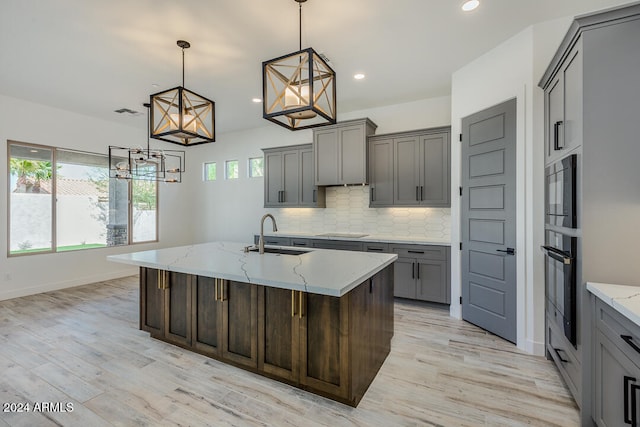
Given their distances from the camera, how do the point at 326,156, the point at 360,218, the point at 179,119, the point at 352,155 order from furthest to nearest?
the point at 360,218, the point at 326,156, the point at 352,155, the point at 179,119

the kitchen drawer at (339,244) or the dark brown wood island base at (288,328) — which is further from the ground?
the kitchen drawer at (339,244)

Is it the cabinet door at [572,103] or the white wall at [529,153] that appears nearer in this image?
the cabinet door at [572,103]

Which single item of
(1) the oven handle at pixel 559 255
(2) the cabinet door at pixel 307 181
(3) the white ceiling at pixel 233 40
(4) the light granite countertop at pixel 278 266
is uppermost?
(3) the white ceiling at pixel 233 40

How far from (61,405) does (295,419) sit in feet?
5.37

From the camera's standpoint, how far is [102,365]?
2.50 m

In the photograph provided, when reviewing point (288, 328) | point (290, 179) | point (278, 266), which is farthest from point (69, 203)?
point (288, 328)

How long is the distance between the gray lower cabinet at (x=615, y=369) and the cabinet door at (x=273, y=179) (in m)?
4.58

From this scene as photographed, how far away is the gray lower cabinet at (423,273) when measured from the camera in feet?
12.6

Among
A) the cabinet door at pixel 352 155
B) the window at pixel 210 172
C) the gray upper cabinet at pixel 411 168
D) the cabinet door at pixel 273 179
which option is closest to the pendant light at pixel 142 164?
the window at pixel 210 172

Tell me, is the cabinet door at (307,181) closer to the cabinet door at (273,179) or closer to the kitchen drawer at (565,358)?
the cabinet door at (273,179)

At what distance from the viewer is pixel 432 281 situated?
392 centimetres

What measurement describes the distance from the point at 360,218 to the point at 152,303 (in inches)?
130

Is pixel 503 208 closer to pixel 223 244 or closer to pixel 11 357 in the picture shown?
pixel 223 244

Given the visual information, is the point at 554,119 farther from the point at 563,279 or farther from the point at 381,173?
the point at 381,173
